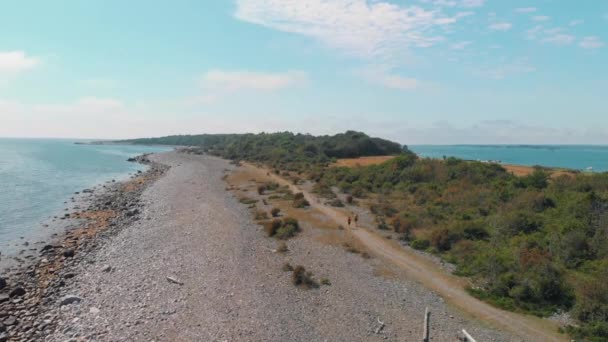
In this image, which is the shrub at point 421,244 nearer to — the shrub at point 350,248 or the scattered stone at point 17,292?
the shrub at point 350,248

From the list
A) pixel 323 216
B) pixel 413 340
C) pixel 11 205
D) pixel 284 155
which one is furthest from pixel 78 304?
pixel 284 155

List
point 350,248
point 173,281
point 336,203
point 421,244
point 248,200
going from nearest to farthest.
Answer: point 173,281 < point 350,248 < point 421,244 < point 336,203 < point 248,200

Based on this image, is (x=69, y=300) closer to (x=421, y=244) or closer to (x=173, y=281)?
(x=173, y=281)

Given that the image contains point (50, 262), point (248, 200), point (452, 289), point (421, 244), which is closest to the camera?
point (452, 289)

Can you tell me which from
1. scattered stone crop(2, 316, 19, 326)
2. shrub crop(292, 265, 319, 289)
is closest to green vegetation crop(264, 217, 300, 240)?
shrub crop(292, 265, 319, 289)

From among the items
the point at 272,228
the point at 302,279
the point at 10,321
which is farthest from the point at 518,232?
the point at 10,321

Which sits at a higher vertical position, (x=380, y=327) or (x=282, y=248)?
(x=282, y=248)

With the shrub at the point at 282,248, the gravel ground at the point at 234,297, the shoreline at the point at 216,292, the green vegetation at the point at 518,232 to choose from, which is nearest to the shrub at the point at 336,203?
the green vegetation at the point at 518,232
